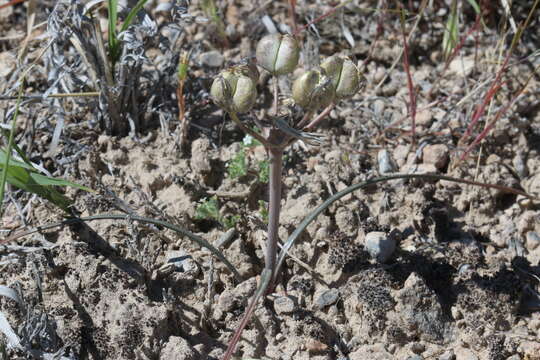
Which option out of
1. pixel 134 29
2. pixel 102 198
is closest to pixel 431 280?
pixel 102 198

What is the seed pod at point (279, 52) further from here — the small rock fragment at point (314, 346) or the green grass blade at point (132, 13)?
the small rock fragment at point (314, 346)

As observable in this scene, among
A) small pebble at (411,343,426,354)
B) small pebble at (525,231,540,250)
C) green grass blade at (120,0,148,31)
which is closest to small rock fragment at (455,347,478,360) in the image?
small pebble at (411,343,426,354)

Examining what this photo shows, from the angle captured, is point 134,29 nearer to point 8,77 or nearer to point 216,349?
point 8,77

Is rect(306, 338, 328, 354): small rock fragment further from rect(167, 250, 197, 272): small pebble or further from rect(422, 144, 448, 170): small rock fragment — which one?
rect(422, 144, 448, 170): small rock fragment

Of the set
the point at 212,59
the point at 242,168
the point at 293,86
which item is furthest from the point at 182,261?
the point at 212,59

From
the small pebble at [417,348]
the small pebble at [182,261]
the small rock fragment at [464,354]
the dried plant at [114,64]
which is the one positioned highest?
the dried plant at [114,64]

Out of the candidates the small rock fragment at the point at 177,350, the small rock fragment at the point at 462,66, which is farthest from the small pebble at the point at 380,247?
the small rock fragment at the point at 462,66

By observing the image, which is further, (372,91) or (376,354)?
(372,91)
